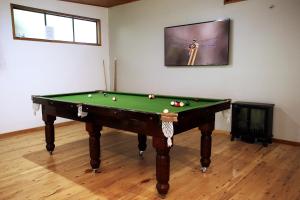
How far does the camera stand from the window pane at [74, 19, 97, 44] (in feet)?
18.0

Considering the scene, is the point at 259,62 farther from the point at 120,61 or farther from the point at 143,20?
the point at 120,61

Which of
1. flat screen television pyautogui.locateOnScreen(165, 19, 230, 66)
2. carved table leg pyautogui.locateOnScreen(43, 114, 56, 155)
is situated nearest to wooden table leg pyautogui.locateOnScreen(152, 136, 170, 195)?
carved table leg pyautogui.locateOnScreen(43, 114, 56, 155)

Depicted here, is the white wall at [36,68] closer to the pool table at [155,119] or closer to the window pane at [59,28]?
the window pane at [59,28]

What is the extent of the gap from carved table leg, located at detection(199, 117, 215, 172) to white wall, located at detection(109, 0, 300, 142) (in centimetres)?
170

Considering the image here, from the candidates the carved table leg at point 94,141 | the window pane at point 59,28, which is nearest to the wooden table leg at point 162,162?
the carved table leg at point 94,141

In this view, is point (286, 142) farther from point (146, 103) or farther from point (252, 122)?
point (146, 103)

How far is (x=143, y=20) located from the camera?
5359 millimetres

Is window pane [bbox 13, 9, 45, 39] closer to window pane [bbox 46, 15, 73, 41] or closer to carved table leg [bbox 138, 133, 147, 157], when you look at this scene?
window pane [bbox 46, 15, 73, 41]

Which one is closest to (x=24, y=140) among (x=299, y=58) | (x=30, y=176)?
(x=30, y=176)

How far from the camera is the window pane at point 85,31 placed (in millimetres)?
5496

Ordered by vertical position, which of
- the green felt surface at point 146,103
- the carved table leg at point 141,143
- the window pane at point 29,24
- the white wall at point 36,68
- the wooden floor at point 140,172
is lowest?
the wooden floor at point 140,172

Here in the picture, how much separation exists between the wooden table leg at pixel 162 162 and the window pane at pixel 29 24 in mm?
3728

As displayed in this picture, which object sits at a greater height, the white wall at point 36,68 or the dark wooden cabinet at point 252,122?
the white wall at point 36,68

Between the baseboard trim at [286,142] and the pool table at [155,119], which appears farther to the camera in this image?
the baseboard trim at [286,142]
